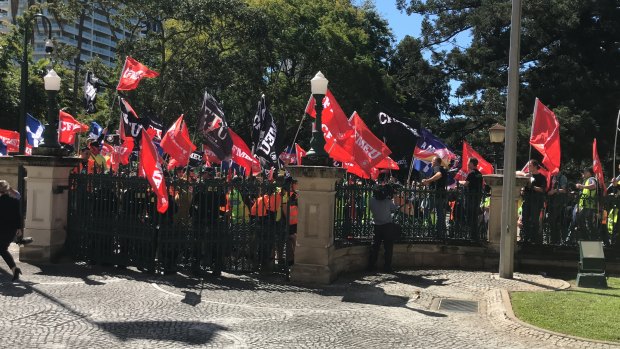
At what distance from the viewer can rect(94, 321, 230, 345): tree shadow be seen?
6871 mm

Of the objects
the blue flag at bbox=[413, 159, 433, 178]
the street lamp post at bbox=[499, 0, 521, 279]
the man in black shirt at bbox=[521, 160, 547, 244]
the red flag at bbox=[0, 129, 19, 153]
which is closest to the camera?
the street lamp post at bbox=[499, 0, 521, 279]

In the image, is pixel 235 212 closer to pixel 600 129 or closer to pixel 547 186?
pixel 547 186

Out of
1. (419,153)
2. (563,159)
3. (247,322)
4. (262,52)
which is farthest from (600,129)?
(247,322)

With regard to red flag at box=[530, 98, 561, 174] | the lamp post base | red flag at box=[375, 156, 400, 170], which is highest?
red flag at box=[530, 98, 561, 174]

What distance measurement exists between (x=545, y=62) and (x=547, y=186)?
1977 cm

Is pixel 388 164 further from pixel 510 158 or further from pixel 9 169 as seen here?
pixel 9 169

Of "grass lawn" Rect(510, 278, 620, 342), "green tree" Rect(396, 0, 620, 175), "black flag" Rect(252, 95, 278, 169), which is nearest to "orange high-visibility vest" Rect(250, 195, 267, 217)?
"black flag" Rect(252, 95, 278, 169)

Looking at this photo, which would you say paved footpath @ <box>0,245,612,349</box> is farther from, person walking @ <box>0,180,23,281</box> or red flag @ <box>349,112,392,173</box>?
red flag @ <box>349,112,392,173</box>

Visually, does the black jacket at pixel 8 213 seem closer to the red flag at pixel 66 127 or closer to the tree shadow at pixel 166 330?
the tree shadow at pixel 166 330

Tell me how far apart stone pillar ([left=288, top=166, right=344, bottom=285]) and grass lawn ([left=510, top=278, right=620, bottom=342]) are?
10.3 feet

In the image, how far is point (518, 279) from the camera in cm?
1131

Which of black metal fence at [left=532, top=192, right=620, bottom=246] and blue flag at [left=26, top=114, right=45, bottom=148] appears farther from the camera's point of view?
blue flag at [left=26, top=114, right=45, bottom=148]

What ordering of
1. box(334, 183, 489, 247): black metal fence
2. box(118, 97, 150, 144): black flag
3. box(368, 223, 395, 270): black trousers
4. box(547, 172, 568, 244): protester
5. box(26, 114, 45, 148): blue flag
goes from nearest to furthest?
box(368, 223, 395, 270): black trousers → box(334, 183, 489, 247): black metal fence → box(547, 172, 568, 244): protester → box(118, 97, 150, 144): black flag → box(26, 114, 45, 148): blue flag

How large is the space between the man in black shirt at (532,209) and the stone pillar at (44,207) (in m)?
9.22
